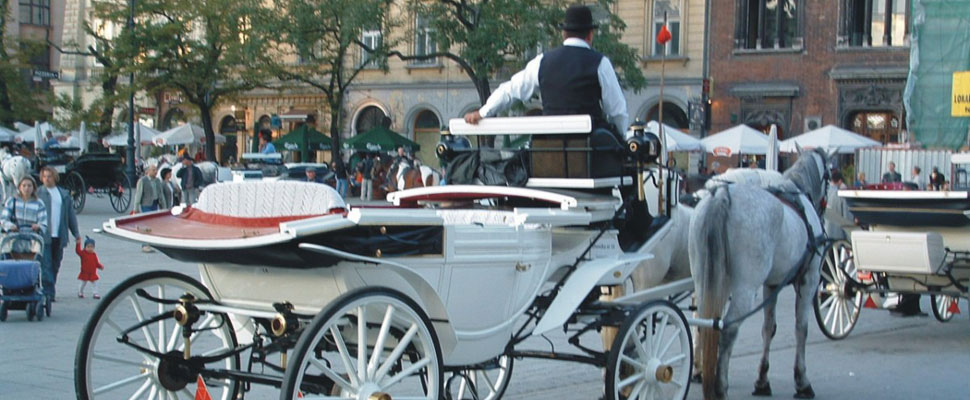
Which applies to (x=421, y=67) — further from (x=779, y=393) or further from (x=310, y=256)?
(x=310, y=256)

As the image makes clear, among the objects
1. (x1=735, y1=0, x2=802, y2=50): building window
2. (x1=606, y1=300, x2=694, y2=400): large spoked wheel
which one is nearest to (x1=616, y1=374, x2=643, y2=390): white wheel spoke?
(x1=606, y1=300, x2=694, y2=400): large spoked wheel

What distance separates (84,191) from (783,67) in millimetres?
20577

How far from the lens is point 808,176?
30.8 feet

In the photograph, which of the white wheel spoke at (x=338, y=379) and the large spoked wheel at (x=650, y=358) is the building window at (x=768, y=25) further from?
the white wheel spoke at (x=338, y=379)

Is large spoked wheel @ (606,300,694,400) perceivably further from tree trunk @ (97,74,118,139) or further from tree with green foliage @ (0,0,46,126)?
tree with green foliage @ (0,0,46,126)

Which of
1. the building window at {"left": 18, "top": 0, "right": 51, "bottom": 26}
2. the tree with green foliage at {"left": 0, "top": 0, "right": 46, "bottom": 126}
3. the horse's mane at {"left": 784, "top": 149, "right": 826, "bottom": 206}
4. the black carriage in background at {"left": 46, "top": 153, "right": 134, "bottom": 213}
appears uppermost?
the building window at {"left": 18, "top": 0, "right": 51, "bottom": 26}

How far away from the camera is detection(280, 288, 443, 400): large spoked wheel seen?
4.86 meters

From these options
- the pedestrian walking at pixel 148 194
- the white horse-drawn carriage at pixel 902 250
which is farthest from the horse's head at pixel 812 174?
the pedestrian walking at pixel 148 194

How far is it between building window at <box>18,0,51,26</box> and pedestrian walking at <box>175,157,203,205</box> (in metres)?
50.3

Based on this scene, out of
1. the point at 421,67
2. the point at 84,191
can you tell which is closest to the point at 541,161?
the point at 84,191

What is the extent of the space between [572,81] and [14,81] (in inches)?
1781

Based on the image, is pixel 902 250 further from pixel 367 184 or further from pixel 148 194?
pixel 367 184

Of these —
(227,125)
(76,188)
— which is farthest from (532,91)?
(227,125)

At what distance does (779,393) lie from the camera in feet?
28.6
